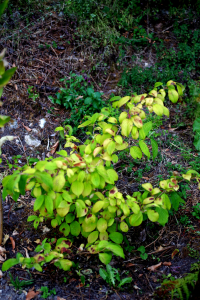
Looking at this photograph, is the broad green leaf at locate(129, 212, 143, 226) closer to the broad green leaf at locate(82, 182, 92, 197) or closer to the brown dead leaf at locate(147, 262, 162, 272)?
the broad green leaf at locate(82, 182, 92, 197)

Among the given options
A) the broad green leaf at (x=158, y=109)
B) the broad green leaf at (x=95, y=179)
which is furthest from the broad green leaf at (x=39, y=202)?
the broad green leaf at (x=158, y=109)

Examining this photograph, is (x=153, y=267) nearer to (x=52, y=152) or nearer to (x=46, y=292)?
(x=46, y=292)

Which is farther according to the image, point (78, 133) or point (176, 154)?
point (78, 133)

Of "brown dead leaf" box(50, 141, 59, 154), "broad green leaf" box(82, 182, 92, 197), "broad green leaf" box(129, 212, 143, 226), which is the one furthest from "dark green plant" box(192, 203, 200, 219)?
"brown dead leaf" box(50, 141, 59, 154)

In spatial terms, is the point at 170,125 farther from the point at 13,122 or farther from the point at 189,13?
the point at 189,13

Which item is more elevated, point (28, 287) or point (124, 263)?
point (28, 287)

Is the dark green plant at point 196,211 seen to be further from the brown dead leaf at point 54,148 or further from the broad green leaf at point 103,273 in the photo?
the brown dead leaf at point 54,148

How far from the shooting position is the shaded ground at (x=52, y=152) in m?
1.93

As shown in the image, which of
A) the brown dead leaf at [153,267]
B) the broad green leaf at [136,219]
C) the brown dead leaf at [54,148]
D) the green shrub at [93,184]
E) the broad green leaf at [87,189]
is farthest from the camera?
the brown dead leaf at [54,148]

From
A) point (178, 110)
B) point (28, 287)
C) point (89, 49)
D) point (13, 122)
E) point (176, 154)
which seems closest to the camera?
point (28, 287)

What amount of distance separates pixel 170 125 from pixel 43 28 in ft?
9.44

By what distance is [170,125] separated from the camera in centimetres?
360

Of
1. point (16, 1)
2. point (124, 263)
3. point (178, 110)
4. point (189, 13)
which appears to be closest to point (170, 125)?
point (178, 110)

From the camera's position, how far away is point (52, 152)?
316 centimetres
